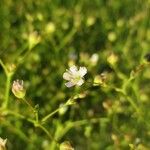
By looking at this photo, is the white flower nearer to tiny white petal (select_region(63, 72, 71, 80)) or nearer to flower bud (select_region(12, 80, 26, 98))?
tiny white petal (select_region(63, 72, 71, 80))

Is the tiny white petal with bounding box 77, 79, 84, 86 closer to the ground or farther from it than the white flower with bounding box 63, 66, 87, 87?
closer to the ground

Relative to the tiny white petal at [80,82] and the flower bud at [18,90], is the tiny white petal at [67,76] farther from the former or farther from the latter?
the flower bud at [18,90]

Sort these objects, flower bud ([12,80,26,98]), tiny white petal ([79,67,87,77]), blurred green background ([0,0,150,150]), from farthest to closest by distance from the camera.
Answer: blurred green background ([0,0,150,150]) → tiny white petal ([79,67,87,77]) → flower bud ([12,80,26,98])

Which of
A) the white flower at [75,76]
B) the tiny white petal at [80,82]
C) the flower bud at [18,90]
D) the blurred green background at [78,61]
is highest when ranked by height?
the blurred green background at [78,61]

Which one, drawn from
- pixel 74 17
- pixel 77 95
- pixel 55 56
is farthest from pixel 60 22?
pixel 77 95

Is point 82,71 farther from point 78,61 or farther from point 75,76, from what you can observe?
point 78,61

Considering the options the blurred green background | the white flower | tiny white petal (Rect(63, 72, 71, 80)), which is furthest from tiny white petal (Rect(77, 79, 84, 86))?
the blurred green background

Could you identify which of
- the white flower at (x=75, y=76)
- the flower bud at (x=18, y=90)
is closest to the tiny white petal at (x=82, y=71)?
the white flower at (x=75, y=76)

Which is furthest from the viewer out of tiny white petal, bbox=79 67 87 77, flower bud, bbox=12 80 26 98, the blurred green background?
the blurred green background

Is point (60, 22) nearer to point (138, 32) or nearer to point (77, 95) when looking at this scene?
point (138, 32)
